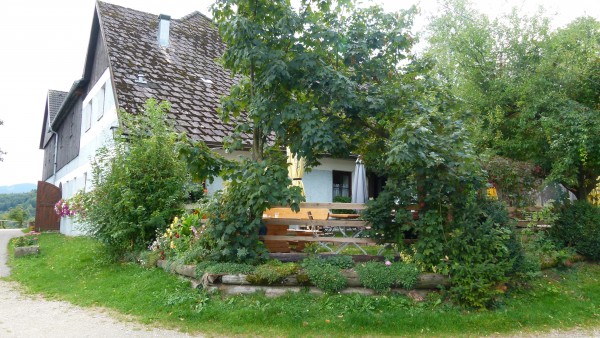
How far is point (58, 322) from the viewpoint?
626cm

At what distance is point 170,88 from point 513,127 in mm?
9524

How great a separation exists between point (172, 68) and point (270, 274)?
435 inches

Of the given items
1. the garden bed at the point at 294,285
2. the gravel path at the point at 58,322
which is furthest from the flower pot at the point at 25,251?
the garden bed at the point at 294,285

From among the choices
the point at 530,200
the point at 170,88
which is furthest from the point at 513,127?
the point at 170,88

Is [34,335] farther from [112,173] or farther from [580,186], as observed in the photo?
[580,186]

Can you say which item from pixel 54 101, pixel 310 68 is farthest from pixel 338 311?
pixel 54 101

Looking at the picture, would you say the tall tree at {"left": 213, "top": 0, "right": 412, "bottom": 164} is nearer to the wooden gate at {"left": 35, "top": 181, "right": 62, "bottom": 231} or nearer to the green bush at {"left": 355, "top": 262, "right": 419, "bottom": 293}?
the green bush at {"left": 355, "top": 262, "right": 419, "bottom": 293}

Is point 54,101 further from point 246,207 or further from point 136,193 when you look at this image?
point 246,207

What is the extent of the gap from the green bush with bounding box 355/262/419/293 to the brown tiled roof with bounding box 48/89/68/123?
26.6 meters

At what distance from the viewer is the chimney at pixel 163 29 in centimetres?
1722

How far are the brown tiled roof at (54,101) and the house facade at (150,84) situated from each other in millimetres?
8413

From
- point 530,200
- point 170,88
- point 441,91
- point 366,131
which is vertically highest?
point 170,88

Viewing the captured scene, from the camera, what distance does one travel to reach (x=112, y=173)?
9805mm

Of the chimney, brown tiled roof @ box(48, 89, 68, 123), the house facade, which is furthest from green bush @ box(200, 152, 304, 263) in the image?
brown tiled roof @ box(48, 89, 68, 123)
